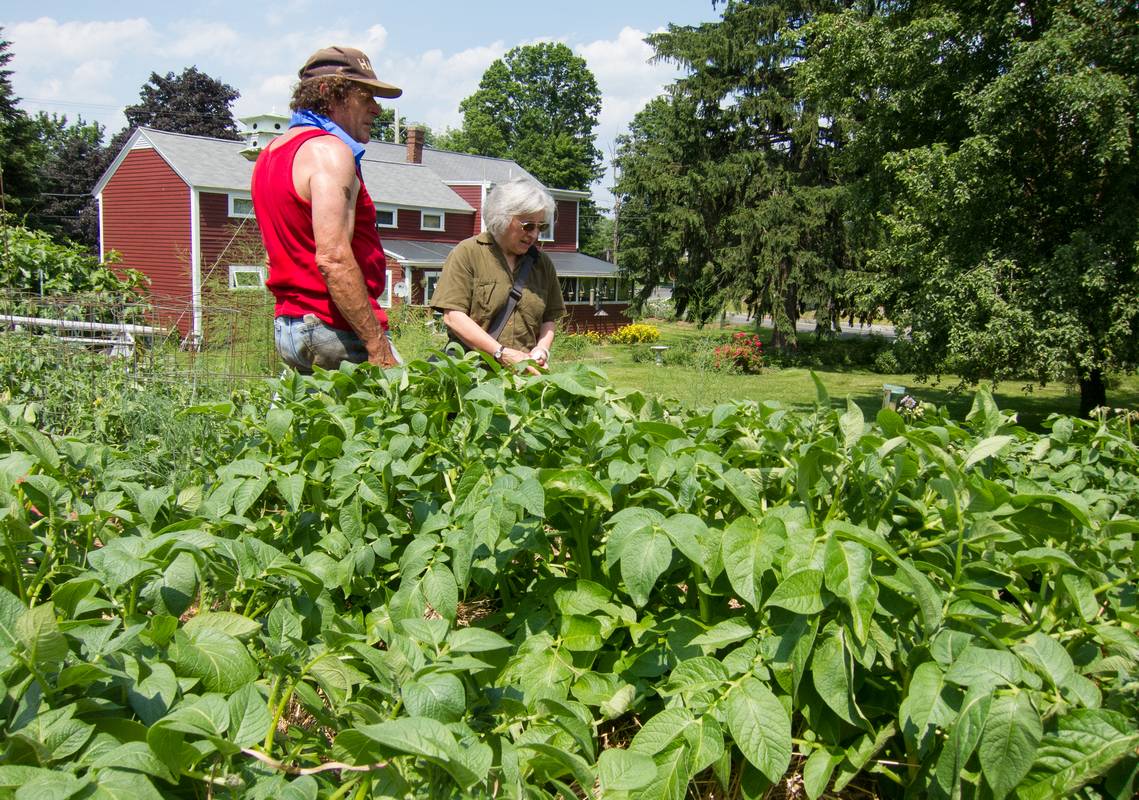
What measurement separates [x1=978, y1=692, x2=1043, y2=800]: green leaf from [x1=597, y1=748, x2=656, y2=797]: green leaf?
18.1 inches

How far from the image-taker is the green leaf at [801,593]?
1.28 m

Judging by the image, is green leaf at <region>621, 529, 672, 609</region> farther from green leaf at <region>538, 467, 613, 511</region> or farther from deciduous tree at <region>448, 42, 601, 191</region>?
deciduous tree at <region>448, 42, 601, 191</region>

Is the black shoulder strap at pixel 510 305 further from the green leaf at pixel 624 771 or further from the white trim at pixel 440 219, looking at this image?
the white trim at pixel 440 219

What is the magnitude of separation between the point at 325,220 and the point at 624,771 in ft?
7.78

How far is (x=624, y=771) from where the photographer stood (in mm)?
1157

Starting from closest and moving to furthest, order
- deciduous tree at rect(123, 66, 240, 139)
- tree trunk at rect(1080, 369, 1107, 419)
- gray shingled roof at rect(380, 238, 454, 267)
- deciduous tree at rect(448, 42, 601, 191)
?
tree trunk at rect(1080, 369, 1107, 419) → gray shingled roof at rect(380, 238, 454, 267) → deciduous tree at rect(123, 66, 240, 139) → deciduous tree at rect(448, 42, 601, 191)

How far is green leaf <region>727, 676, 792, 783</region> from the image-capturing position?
4.07ft

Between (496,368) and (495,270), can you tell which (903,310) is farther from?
(496,368)

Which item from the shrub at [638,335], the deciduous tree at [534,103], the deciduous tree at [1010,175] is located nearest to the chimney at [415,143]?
the shrub at [638,335]

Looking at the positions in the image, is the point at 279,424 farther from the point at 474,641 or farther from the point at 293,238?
the point at 293,238

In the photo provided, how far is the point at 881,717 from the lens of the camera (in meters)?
1.52

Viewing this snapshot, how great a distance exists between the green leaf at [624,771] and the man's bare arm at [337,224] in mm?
2197

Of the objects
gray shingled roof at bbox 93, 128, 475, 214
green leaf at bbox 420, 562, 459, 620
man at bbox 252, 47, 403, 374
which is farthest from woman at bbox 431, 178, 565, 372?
gray shingled roof at bbox 93, 128, 475, 214

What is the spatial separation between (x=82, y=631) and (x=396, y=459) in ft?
2.32
